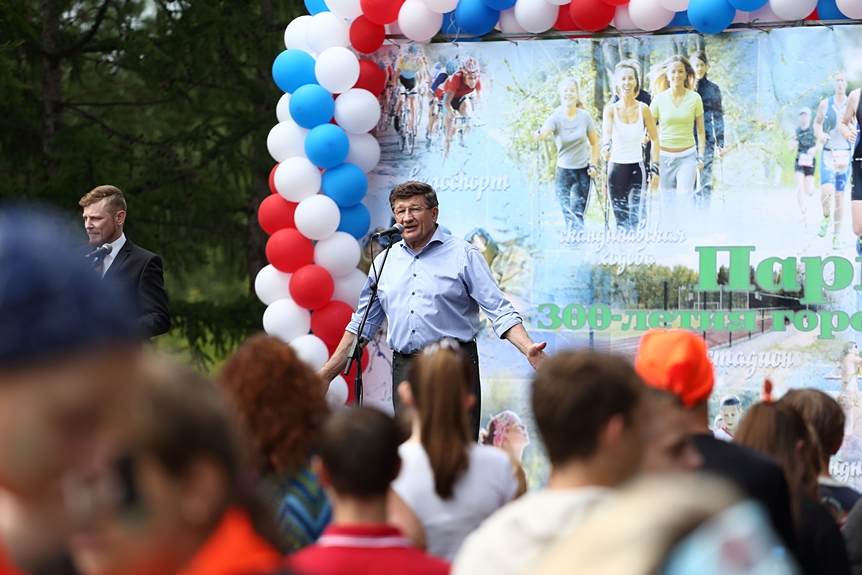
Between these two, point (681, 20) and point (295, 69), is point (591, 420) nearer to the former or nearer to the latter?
point (681, 20)

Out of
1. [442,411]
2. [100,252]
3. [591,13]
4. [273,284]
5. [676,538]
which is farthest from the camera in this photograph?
[273,284]

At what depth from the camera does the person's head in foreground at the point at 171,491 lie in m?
0.75

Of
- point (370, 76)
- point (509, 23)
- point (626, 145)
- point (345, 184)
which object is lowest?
point (345, 184)

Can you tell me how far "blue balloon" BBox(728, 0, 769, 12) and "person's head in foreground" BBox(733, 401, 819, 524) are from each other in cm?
342

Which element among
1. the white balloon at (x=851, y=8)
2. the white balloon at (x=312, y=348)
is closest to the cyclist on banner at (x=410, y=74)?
the white balloon at (x=312, y=348)

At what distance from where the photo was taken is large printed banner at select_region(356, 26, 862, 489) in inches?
215

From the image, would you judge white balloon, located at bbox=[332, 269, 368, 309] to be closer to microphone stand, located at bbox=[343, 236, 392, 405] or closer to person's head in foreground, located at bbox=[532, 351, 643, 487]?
microphone stand, located at bbox=[343, 236, 392, 405]

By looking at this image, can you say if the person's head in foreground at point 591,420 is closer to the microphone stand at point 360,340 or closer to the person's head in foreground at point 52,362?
the person's head in foreground at point 52,362

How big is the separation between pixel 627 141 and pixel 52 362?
209 inches

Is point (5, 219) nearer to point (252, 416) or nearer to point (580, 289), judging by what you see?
point (252, 416)

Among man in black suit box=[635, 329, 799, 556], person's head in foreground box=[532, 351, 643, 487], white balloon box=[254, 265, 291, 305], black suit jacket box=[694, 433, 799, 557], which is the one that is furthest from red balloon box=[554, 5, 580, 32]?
person's head in foreground box=[532, 351, 643, 487]

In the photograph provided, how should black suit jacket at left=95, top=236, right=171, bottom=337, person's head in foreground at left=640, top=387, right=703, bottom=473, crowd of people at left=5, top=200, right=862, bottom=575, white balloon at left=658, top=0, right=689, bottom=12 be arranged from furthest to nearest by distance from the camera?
white balloon at left=658, top=0, right=689, bottom=12 → black suit jacket at left=95, top=236, right=171, bottom=337 → person's head in foreground at left=640, top=387, right=703, bottom=473 → crowd of people at left=5, top=200, right=862, bottom=575

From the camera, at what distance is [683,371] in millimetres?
2305

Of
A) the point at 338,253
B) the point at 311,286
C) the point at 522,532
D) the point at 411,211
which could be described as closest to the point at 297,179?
the point at 338,253
